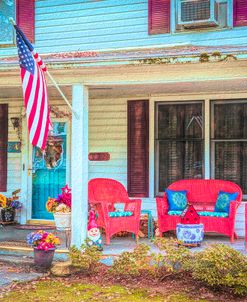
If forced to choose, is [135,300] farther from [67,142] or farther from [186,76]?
[67,142]

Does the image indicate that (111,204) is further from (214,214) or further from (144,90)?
(144,90)

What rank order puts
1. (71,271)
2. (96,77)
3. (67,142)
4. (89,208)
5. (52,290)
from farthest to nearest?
1. (67,142)
2. (89,208)
3. (96,77)
4. (71,271)
5. (52,290)

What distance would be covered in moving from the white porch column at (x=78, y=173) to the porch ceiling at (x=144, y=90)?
16.0 inches

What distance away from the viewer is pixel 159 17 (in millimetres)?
9586

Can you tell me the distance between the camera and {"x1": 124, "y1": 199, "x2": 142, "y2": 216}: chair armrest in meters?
8.51

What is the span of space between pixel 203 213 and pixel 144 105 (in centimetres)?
227

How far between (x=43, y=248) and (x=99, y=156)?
126 inches

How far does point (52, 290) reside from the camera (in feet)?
20.2

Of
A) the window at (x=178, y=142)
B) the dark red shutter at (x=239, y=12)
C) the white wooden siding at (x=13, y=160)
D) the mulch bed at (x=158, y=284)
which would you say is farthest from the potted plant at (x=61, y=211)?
the dark red shutter at (x=239, y=12)

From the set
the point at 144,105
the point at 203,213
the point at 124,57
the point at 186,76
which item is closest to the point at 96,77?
the point at 124,57

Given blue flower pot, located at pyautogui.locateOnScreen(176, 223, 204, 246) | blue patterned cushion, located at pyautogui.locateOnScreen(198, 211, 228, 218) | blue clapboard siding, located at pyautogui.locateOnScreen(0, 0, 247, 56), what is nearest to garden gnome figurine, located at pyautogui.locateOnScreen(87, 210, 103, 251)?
blue flower pot, located at pyautogui.locateOnScreen(176, 223, 204, 246)

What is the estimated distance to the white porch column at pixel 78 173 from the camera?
7527mm

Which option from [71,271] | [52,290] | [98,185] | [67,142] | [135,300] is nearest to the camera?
[135,300]

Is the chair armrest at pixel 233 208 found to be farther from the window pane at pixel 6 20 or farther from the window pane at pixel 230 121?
the window pane at pixel 6 20
